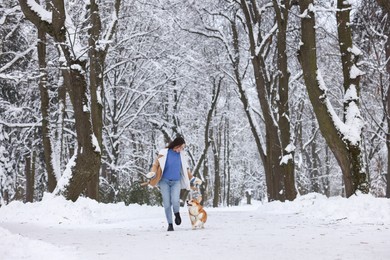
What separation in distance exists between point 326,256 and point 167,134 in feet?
78.3

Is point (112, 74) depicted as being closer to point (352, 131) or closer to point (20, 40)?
point (20, 40)

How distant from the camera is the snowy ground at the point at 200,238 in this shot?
18.6 ft

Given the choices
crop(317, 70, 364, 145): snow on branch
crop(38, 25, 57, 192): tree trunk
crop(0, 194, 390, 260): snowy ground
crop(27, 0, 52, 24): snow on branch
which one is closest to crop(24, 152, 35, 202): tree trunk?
crop(38, 25, 57, 192): tree trunk

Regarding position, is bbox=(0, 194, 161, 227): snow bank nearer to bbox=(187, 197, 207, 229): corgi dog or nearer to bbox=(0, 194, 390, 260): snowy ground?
bbox=(0, 194, 390, 260): snowy ground

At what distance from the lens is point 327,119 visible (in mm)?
12008

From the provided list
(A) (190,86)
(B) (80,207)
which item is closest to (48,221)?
(B) (80,207)

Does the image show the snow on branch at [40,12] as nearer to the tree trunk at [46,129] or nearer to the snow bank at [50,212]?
the tree trunk at [46,129]

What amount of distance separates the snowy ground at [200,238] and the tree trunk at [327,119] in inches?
30.0

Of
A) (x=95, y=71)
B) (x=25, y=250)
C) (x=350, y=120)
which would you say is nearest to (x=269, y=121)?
(x=95, y=71)

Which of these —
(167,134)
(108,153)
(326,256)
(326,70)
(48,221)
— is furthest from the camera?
(167,134)

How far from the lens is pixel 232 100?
36.3 m

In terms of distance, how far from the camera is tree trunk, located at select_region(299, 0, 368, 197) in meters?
11.7

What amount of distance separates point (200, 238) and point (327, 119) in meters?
5.65

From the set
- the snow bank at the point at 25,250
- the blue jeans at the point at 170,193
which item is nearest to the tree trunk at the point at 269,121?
the blue jeans at the point at 170,193
